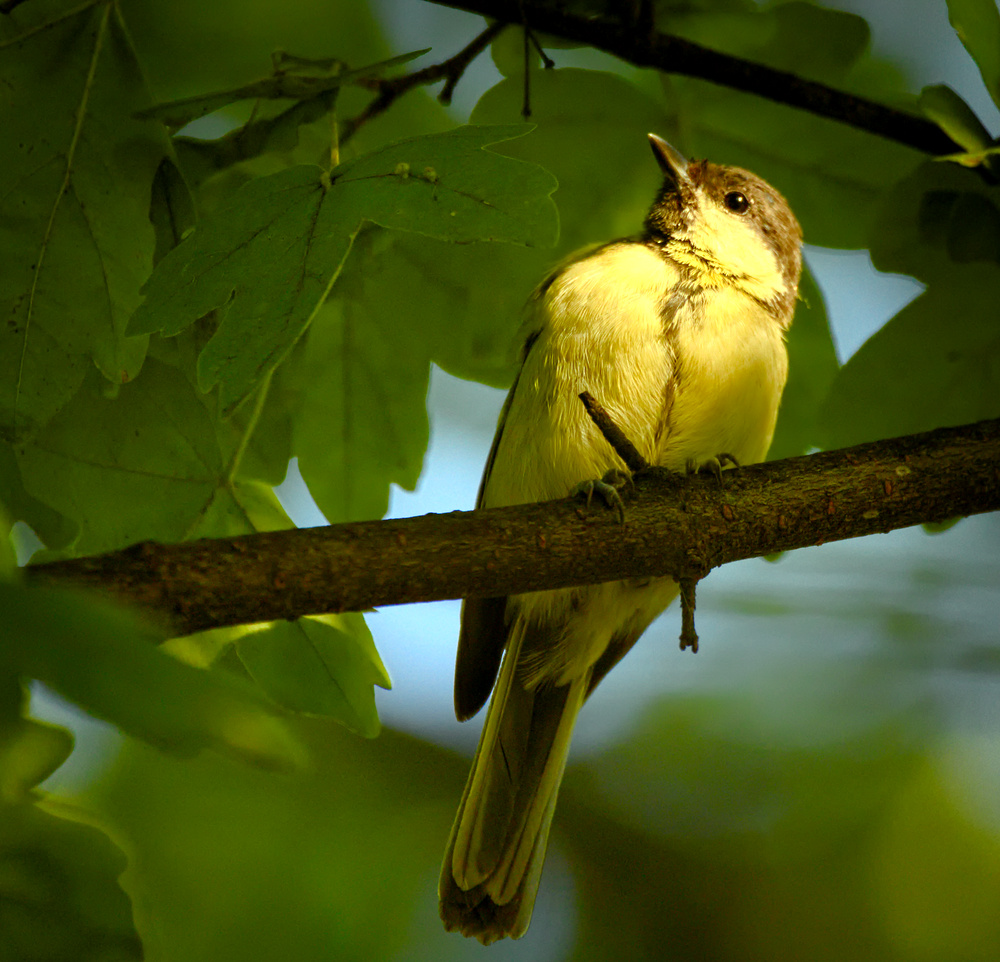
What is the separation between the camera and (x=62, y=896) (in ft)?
5.34

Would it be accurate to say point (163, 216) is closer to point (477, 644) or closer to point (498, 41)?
point (498, 41)

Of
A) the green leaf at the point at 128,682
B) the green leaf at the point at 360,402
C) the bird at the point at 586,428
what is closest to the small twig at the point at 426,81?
the green leaf at the point at 360,402

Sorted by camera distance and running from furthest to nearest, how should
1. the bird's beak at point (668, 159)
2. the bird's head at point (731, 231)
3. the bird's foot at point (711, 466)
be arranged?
the bird's head at point (731, 231)
the bird's beak at point (668, 159)
the bird's foot at point (711, 466)

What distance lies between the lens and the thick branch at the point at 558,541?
6.08 ft

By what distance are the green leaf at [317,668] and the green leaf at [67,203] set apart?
2.00 feet

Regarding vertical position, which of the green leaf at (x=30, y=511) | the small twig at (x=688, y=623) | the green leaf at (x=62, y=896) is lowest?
the green leaf at (x=62, y=896)

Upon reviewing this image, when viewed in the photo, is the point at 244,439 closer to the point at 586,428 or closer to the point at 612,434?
the point at 612,434

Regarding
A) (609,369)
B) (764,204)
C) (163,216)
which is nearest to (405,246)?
(163,216)

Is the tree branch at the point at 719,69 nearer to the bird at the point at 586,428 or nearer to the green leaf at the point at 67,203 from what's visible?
the bird at the point at 586,428

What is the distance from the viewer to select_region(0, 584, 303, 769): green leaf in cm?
96

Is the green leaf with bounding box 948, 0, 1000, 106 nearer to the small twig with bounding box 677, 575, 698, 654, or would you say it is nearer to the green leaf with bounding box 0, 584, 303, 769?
the small twig with bounding box 677, 575, 698, 654

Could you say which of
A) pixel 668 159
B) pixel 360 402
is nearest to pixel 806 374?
pixel 668 159

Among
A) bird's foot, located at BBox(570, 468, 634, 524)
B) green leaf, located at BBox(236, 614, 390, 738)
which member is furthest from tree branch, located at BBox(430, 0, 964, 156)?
green leaf, located at BBox(236, 614, 390, 738)

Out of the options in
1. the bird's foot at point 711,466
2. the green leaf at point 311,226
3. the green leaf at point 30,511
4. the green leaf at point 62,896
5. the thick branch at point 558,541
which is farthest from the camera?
the bird's foot at point 711,466
